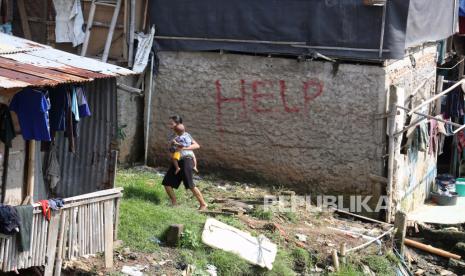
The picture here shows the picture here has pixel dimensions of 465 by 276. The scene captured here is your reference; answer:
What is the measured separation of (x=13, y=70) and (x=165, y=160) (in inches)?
250

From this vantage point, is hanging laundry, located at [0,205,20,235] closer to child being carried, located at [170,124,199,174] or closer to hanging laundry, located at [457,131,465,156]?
child being carried, located at [170,124,199,174]

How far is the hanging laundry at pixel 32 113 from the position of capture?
8875 millimetres

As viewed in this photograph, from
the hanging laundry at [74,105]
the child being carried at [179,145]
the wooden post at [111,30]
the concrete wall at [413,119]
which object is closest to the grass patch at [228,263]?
the child being carried at [179,145]

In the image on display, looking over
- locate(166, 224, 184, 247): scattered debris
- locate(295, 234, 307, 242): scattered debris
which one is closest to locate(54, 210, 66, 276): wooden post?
locate(166, 224, 184, 247): scattered debris

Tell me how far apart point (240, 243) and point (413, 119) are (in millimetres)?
4985

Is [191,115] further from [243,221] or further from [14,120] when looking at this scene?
[14,120]

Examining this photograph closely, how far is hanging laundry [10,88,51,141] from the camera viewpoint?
8.88 meters

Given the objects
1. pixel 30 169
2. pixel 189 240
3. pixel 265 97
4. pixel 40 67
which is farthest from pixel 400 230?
pixel 40 67

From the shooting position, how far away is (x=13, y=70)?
8.87 metres

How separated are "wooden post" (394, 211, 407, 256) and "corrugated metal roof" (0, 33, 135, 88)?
521 centimetres

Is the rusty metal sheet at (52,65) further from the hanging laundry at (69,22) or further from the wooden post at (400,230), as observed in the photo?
the wooden post at (400,230)

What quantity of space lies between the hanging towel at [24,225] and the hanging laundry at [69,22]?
6.46 meters

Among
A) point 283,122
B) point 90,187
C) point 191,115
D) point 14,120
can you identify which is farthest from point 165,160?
point 14,120

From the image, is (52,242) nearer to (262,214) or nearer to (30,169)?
(30,169)
